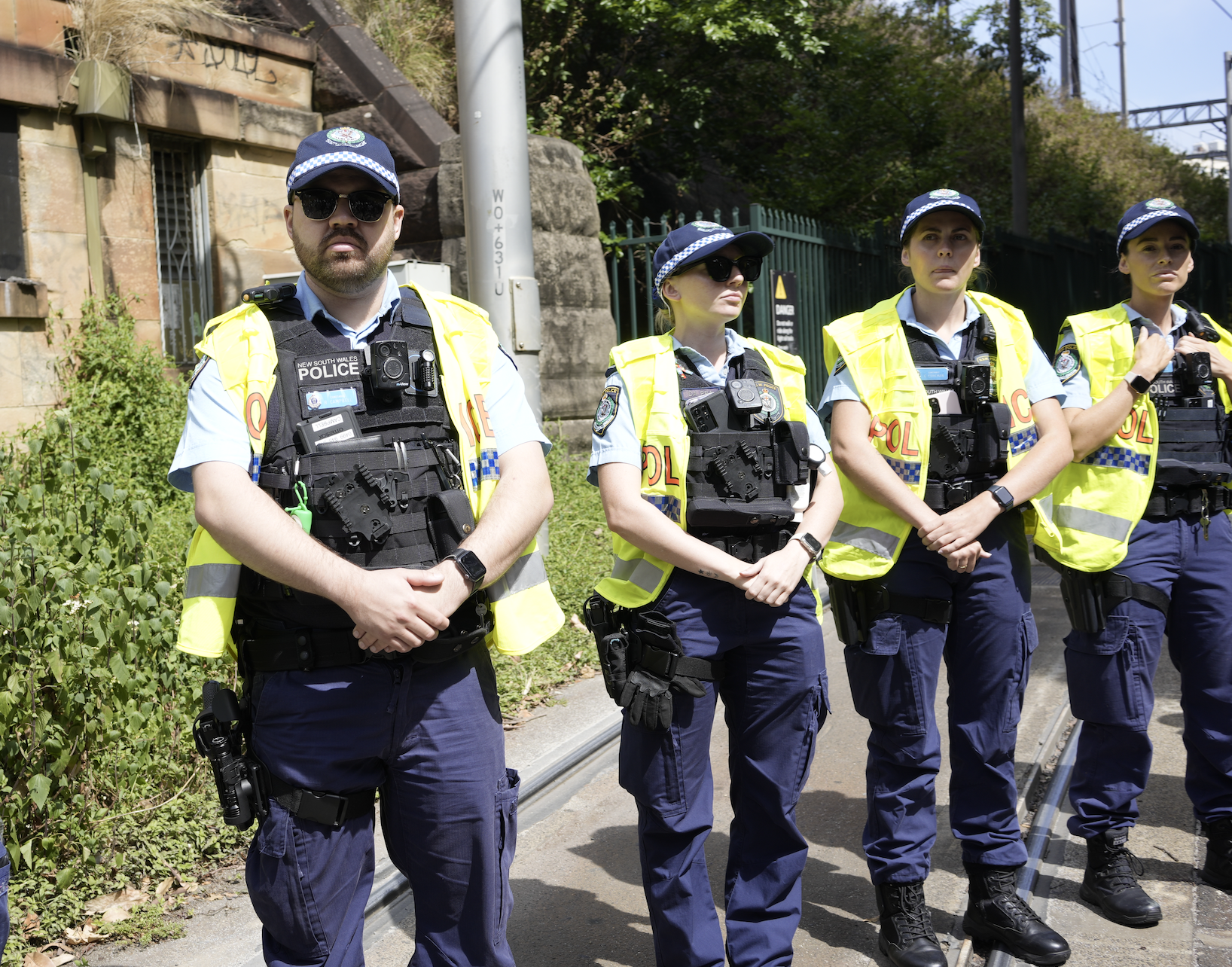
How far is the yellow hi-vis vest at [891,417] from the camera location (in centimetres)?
338

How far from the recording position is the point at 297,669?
238cm

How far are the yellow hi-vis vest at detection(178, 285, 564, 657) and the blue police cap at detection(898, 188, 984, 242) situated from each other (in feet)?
4.77

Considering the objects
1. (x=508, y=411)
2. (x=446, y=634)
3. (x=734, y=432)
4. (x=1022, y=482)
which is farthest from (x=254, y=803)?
(x=1022, y=482)

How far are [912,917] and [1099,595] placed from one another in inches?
47.4

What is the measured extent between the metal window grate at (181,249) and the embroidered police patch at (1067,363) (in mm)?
6730

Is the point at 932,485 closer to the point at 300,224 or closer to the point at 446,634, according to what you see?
the point at 446,634

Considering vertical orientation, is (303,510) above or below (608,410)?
below

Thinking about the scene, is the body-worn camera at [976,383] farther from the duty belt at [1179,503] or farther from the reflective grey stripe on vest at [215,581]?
the reflective grey stripe on vest at [215,581]

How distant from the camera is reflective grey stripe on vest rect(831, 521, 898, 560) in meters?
3.38

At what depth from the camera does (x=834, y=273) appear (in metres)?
11.0

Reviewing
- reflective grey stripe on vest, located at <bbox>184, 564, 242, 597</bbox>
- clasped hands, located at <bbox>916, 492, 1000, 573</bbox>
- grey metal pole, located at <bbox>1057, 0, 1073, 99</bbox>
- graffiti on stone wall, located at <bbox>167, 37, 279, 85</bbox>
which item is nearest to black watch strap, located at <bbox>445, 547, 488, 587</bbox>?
reflective grey stripe on vest, located at <bbox>184, 564, 242, 597</bbox>

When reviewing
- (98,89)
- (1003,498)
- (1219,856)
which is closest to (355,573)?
(1003,498)

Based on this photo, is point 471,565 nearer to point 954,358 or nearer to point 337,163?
point 337,163

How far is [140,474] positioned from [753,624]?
5619 millimetres
